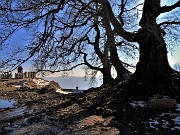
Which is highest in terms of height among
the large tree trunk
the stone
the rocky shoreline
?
the large tree trunk

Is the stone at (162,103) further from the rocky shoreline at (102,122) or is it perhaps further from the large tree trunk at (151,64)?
the large tree trunk at (151,64)

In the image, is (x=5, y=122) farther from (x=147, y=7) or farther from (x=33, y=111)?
(x=147, y=7)

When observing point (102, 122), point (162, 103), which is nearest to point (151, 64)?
point (162, 103)

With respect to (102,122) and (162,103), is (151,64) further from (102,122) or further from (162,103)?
(102,122)

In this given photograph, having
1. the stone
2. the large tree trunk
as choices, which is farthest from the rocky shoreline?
the large tree trunk

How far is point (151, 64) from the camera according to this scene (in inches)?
493

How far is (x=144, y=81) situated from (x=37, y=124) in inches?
181

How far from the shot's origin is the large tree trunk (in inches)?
469

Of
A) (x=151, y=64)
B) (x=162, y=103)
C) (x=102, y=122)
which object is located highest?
(x=151, y=64)

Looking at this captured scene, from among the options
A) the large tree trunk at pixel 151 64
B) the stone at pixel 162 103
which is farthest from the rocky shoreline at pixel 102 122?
the large tree trunk at pixel 151 64

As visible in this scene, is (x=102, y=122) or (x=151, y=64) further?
(x=151, y=64)

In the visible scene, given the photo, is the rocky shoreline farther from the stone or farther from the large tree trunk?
the large tree trunk

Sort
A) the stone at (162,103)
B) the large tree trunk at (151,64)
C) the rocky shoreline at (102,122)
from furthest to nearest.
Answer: the large tree trunk at (151,64), the stone at (162,103), the rocky shoreline at (102,122)

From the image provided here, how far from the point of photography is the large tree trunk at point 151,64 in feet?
39.1
